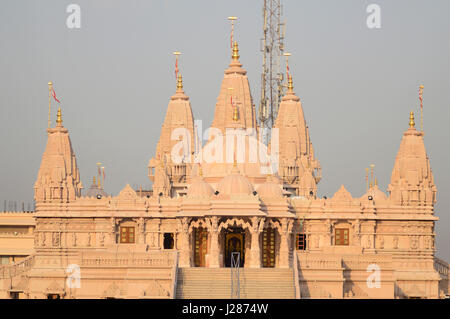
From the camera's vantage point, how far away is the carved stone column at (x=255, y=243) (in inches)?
3912

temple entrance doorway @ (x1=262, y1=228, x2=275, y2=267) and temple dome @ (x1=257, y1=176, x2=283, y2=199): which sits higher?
temple dome @ (x1=257, y1=176, x2=283, y2=199)

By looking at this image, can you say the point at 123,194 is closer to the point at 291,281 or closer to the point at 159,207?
the point at 159,207

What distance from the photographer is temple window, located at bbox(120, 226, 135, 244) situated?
10625 centimetres

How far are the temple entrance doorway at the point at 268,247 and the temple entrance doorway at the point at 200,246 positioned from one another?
340 cm

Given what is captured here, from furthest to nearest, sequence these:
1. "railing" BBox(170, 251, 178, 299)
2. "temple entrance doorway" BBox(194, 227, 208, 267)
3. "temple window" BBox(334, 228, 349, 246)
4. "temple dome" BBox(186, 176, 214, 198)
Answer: "temple window" BBox(334, 228, 349, 246) → "temple entrance doorway" BBox(194, 227, 208, 267) → "temple dome" BBox(186, 176, 214, 198) → "railing" BBox(170, 251, 178, 299)

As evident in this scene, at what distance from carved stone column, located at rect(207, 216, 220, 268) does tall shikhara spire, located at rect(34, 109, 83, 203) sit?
11.6 meters

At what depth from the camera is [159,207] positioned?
105875 mm

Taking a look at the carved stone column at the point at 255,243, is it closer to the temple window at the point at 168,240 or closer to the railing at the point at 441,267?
the temple window at the point at 168,240

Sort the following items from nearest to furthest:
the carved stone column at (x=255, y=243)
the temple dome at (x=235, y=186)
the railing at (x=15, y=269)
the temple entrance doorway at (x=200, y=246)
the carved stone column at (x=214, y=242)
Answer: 1. the carved stone column at (x=214, y=242)
2. the carved stone column at (x=255, y=243)
3. the temple dome at (x=235, y=186)
4. the temple entrance doorway at (x=200, y=246)
5. the railing at (x=15, y=269)

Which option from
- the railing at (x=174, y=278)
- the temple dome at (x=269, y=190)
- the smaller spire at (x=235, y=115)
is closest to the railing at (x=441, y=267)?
the temple dome at (x=269, y=190)

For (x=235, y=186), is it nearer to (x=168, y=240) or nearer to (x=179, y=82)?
(x=168, y=240)

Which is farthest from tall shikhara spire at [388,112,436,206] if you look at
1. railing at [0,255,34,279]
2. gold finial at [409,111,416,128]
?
railing at [0,255,34,279]

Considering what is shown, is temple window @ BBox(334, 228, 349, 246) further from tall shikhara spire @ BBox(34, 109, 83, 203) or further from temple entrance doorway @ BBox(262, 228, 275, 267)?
tall shikhara spire @ BBox(34, 109, 83, 203)

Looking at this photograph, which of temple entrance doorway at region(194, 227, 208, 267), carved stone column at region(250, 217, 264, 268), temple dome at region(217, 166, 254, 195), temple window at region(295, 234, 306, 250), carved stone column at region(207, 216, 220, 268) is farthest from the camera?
temple window at region(295, 234, 306, 250)
